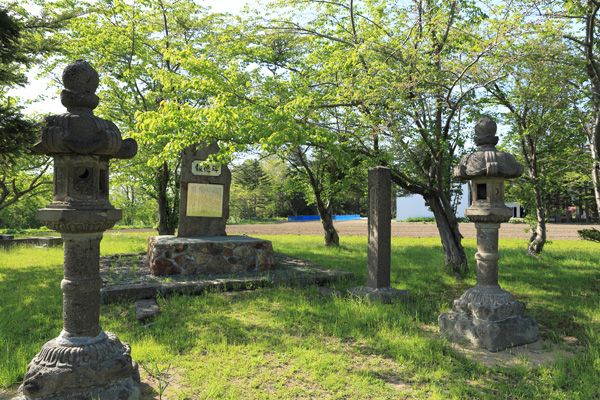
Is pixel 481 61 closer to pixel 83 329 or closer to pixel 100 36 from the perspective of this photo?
pixel 83 329

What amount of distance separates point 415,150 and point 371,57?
2.50 metres

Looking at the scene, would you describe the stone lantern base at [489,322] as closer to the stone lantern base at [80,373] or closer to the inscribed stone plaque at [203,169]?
the stone lantern base at [80,373]

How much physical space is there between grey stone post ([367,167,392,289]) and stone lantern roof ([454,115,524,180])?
4.73ft

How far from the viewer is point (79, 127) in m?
3.12

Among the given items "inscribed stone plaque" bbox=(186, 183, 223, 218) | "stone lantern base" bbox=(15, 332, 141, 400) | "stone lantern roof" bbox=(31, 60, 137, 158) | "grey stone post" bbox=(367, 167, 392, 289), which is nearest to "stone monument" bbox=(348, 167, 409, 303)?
"grey stone post" bbox=(367, 167, 392, 289)

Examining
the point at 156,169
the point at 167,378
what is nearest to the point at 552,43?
the point at 167,378

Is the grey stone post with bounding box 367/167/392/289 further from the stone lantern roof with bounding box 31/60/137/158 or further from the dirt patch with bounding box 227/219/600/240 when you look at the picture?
the dirt patch with bounding box 227/219/600/240

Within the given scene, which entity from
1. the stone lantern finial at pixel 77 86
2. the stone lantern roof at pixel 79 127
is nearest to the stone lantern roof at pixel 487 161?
the stone lantern roof at pixel 79 127

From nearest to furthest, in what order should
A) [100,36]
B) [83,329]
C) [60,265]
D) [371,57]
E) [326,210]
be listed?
[83,329]
[371,57]
[60,265]
[100,36]
[326,210]

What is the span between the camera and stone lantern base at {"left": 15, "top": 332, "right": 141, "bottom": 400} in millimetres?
2920

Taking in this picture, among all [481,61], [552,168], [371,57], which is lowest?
[552,168]

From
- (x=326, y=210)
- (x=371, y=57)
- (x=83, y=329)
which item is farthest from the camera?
(x=326, y=210)

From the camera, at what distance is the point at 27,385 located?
2900 millimetres

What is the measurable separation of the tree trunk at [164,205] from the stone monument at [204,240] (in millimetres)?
3778
